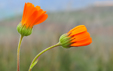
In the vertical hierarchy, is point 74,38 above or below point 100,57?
above

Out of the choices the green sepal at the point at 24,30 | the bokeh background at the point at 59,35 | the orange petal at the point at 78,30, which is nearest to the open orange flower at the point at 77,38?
the orange petal at the point at 78,30

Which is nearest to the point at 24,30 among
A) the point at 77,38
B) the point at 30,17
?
the point at 30,17

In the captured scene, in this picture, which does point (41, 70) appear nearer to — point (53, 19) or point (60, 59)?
point (60, 59)

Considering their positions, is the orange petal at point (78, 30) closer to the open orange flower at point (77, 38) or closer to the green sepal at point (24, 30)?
the open orange flower at point (77, 38)

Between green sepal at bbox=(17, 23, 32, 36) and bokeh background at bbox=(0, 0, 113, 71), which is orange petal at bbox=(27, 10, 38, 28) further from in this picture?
bokeh background at bbox=(0, 0, 113, 71)

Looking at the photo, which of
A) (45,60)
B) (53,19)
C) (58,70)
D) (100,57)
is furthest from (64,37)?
(53,19)
